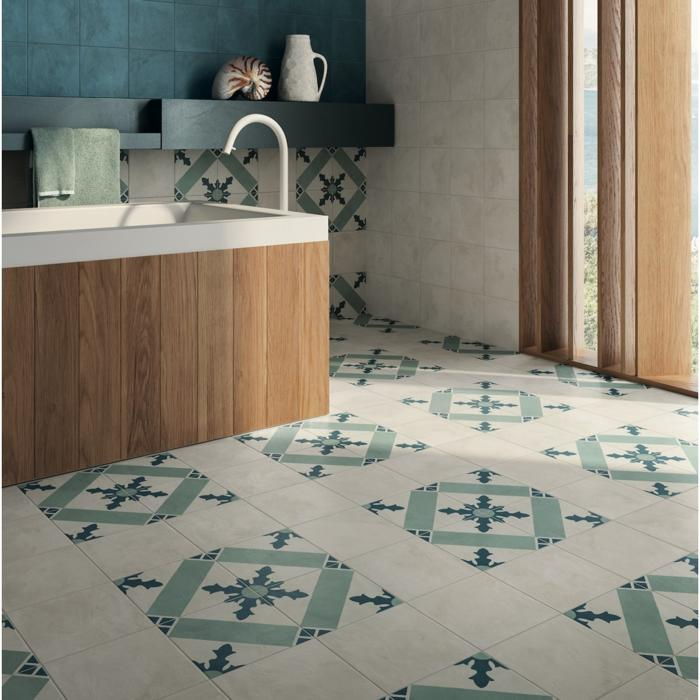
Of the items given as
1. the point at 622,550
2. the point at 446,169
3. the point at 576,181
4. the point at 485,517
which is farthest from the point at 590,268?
the point at 622,550

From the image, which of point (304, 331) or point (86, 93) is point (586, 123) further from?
point (86, 93)

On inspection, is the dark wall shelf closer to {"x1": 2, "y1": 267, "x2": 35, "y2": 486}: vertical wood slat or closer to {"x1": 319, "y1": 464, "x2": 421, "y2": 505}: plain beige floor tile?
{"x1": 2, "y1": 267, "x2": 35, "y2": 486}: vertical wood slat

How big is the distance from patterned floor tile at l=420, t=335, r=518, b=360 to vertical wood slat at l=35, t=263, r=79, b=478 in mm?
2181

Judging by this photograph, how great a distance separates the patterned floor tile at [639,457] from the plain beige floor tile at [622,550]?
343 mm

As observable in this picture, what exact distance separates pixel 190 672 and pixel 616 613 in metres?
0.92

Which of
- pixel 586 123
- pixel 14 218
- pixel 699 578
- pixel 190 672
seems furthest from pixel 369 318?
pixel 190 672

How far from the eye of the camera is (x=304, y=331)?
3451 millimetres

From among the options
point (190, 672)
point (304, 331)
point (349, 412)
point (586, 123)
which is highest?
point (586, 123)

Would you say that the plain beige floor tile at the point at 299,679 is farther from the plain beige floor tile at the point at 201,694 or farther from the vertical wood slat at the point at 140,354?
the vertical wood slat at the point at 140,354

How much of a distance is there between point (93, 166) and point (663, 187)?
2.43 metres

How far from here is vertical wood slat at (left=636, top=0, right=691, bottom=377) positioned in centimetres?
390

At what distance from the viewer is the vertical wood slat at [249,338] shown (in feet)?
10.7

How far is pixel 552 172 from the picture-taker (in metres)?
4.46

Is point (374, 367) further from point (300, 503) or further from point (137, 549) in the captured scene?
point (137, 549)
